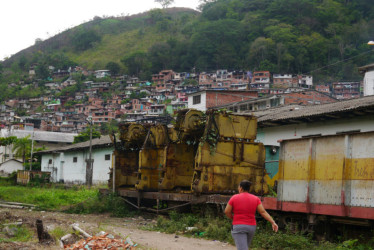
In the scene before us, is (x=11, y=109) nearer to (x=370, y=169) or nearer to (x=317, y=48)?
(x=317, y=48)

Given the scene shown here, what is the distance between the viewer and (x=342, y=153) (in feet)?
26.8

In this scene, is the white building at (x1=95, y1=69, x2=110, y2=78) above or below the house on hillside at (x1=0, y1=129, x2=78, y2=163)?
above

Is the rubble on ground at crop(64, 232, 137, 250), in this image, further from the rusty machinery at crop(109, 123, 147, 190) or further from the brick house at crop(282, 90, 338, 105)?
the brick house at crop(282, 90, 338, 105)

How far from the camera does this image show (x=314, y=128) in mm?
16750

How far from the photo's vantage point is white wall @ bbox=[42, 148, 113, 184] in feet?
95.8

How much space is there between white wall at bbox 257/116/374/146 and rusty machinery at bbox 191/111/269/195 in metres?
4.25

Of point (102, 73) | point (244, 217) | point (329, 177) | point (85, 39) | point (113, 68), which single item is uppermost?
point (85, 39)

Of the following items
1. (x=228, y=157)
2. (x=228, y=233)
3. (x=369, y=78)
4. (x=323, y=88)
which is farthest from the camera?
(x=323, y=88)

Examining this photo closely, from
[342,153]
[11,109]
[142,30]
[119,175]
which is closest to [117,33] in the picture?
[142,30]

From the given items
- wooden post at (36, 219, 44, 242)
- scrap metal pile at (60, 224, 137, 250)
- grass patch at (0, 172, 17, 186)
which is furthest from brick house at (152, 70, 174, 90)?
scrap metal pile at (60, 224, 137, 250)

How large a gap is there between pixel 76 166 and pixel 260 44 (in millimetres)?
74632

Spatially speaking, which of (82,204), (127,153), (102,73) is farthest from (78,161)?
(102,73)

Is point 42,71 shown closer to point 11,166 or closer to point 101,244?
point 11,166

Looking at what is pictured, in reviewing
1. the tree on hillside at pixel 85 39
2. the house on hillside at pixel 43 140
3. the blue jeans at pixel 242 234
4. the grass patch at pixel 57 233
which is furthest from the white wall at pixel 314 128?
the tree on hillside at pixel 85 39
